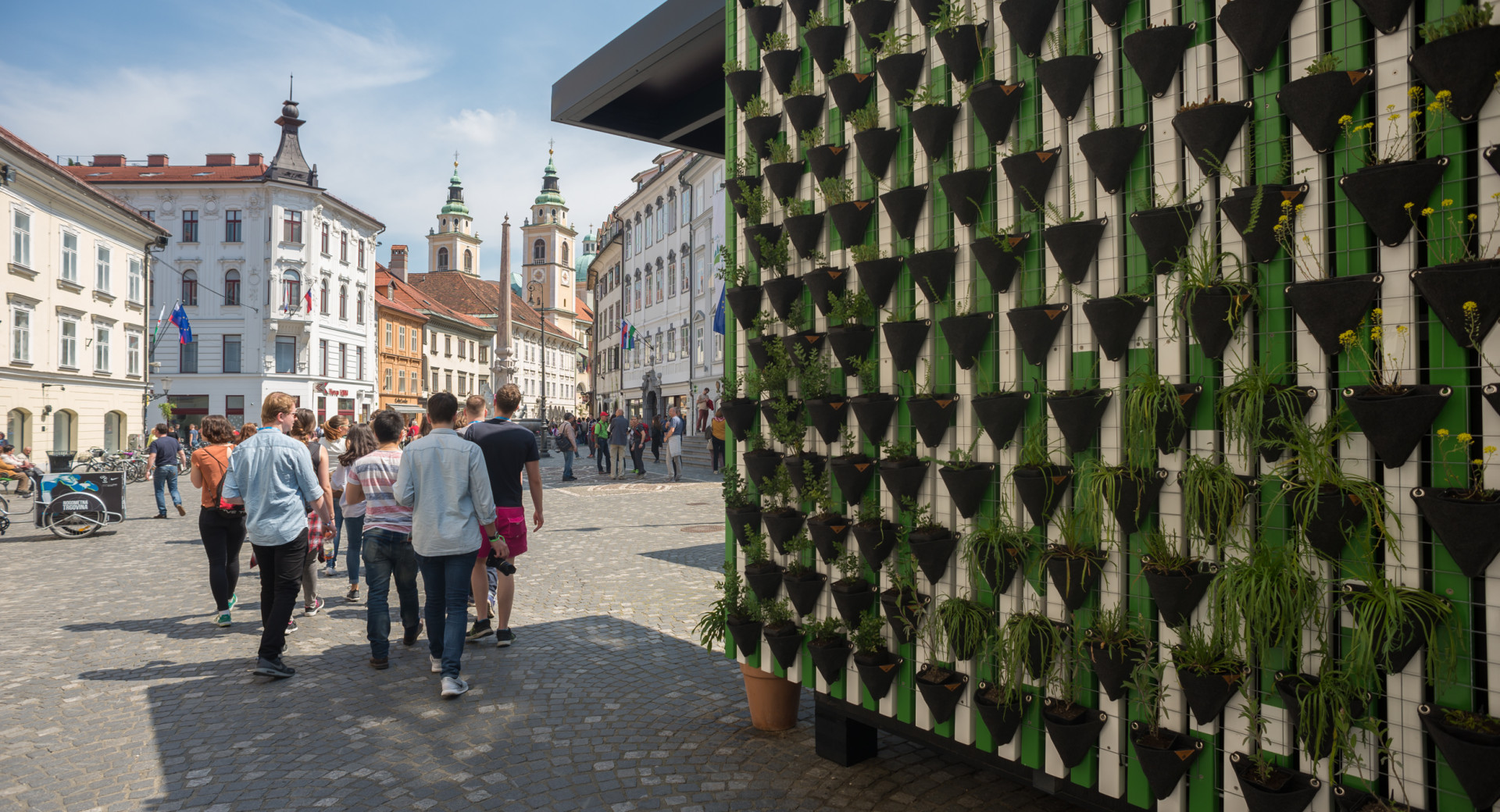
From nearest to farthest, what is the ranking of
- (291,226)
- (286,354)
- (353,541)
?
1. (353,541)
2. (291,226)
3. (286,354)

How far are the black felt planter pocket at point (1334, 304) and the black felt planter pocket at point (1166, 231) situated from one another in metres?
0.41

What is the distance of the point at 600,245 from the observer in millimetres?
68062

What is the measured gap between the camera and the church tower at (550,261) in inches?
4343

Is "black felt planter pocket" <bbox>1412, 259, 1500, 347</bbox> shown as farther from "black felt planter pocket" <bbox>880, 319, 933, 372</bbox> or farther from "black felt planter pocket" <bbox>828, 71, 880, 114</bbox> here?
"black felt planter pocket" <bbox>828, 71, 880, 114</bbox>

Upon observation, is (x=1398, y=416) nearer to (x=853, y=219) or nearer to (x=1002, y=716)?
(x=1002, y=716)

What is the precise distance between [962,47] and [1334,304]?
1708mm

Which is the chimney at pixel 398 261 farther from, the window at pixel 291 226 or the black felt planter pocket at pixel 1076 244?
the black felt planter pocket at pixel 1076 244

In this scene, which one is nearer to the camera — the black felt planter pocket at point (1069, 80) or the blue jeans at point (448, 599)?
the black felt planter pocket at point (1069, 80)

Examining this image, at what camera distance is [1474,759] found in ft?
6.98

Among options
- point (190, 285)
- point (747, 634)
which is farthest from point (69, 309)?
point (747, 634)

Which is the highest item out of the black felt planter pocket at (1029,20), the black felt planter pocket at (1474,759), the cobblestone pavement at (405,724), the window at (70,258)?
the window at (70,258)

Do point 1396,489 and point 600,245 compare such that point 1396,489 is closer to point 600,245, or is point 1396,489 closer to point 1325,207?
point 1325,207

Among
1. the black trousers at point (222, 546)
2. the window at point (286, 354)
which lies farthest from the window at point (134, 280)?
the black trousers at point (222, 546)

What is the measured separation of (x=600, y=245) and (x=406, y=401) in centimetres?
1805
